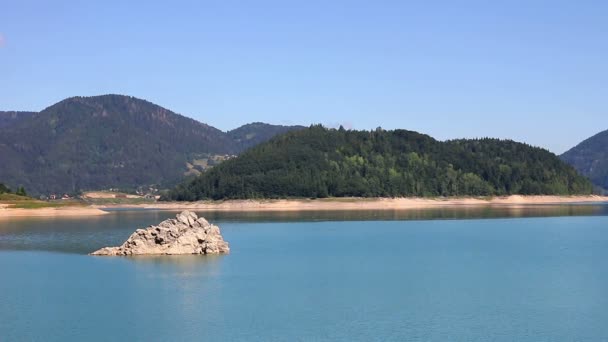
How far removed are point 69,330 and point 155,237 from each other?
90.0ft

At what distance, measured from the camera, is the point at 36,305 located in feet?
126

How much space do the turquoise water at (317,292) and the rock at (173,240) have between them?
223 centimetres

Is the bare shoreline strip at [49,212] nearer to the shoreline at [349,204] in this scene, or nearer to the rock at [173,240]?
the shoreline at [349,204]

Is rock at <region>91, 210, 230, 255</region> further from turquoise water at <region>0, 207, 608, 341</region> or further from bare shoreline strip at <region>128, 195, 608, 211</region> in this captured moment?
bare shoreline strip at <region>128, 195, 608, 211</region>

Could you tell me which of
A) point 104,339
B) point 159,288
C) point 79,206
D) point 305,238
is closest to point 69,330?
point 104,339

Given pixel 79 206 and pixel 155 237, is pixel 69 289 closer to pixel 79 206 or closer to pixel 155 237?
pixel 155 237

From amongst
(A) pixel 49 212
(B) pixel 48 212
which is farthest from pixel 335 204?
(B) pixel 48 212

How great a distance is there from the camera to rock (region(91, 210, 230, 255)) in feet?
195

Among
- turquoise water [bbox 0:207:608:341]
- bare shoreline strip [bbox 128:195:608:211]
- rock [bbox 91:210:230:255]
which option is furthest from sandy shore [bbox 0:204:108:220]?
rock [bbox 91:210:230:255]

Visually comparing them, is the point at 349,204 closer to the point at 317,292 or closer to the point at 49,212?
the point at 49,212

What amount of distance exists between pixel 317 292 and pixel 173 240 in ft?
67.9

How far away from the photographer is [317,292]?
4175cm

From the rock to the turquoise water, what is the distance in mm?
2227

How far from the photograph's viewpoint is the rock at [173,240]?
5947 centimetres
